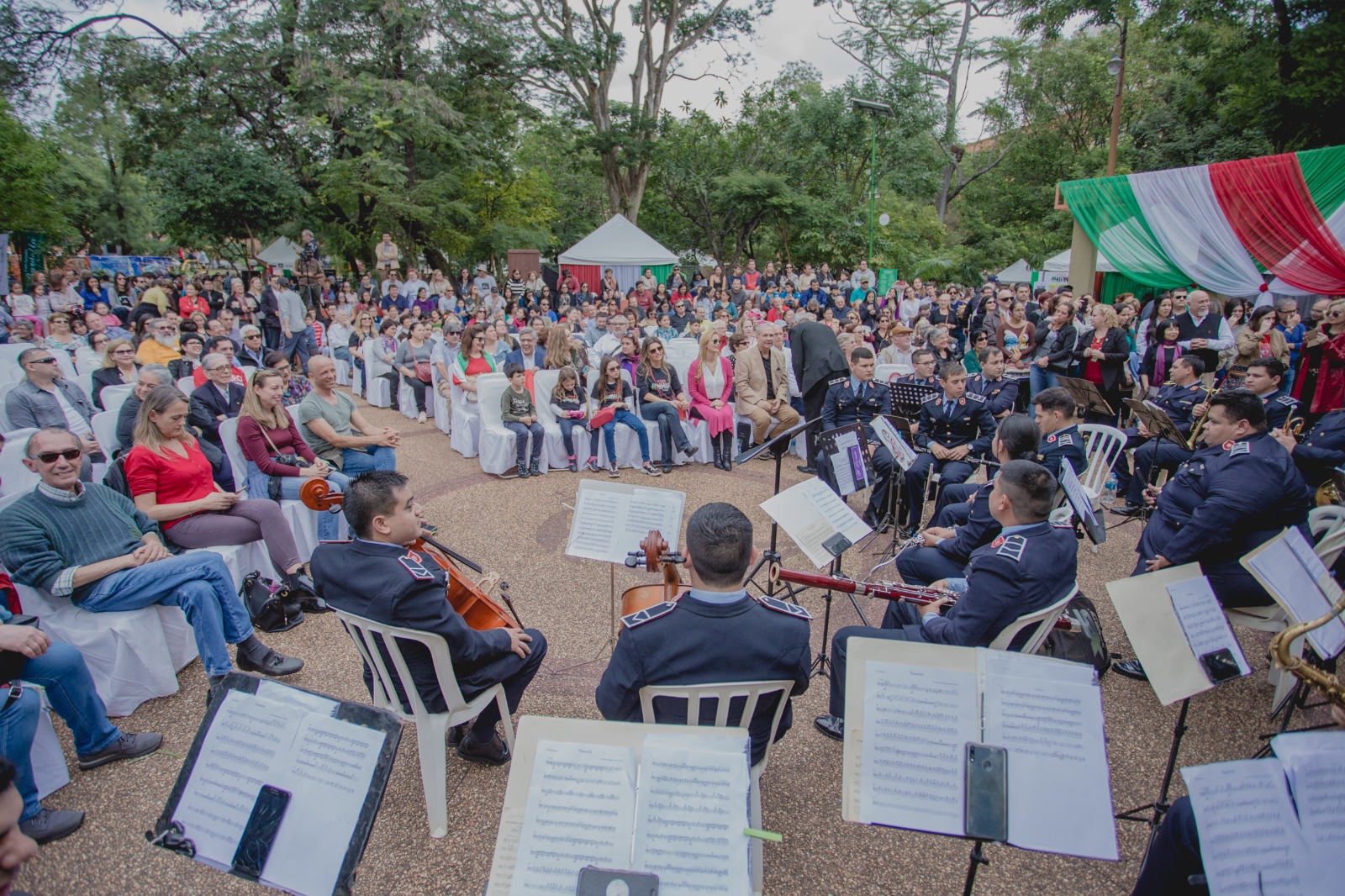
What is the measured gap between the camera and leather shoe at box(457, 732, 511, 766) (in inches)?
119

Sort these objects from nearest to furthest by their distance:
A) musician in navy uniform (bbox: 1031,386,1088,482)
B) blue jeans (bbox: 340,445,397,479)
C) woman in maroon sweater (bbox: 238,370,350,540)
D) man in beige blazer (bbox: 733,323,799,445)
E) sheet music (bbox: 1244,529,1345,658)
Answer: sheet music (bbox: 1244,529,1345,658)
musician in navy uniform (bbox: 1031,386,1088,482)
woman in maroon sweater (bbox: 238,370,350,540)
blue jeans (bbox: 340,445,397,479)
man in beige blazer (bbox: 733,323,799,445)

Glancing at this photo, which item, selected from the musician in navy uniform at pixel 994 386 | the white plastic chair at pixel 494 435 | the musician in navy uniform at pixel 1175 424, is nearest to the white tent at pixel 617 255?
the white plastic chair at pixel 494 435

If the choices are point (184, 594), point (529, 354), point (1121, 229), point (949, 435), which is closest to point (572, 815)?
point (184, 594)

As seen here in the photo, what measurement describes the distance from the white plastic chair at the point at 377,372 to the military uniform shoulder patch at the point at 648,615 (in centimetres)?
887

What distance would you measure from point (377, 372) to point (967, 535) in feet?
28.9

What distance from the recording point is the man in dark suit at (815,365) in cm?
701

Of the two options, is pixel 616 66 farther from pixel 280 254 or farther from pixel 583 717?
pixel 583 717

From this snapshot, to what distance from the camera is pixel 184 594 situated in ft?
11.0

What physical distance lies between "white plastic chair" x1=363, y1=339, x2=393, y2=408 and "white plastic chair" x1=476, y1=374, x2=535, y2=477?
3.27m

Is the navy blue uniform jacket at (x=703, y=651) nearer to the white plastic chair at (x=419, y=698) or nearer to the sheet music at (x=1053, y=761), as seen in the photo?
the sheet music at (x=1053, y=761)

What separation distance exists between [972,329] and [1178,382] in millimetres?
5252

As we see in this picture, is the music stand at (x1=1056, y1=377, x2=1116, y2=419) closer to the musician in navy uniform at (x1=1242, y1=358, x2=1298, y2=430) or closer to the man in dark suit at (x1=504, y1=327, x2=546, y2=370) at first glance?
the musician in navy uniform at (x1=1242, y1=358, x2=1298, y2=430)

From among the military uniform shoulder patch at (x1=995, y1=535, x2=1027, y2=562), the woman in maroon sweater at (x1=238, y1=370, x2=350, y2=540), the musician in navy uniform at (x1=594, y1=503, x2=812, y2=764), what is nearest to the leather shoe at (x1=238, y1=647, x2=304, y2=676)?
the woman in maroon sweater at (x1=238, y1=370, x2=350, y2=540)

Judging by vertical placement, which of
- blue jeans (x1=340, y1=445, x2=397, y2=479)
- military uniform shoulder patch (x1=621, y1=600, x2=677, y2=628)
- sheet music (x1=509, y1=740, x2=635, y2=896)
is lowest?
blue jeans (x1=340, y1=445, x2=397, y2=479)
